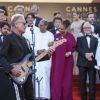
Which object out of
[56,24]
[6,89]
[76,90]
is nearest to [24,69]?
[6,89]

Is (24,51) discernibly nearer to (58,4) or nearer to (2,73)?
(2,73)

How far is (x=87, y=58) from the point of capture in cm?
691

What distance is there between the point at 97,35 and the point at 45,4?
13.8 ft

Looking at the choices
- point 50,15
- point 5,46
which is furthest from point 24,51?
point 50,15

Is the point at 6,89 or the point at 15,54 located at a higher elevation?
the point at 15,54

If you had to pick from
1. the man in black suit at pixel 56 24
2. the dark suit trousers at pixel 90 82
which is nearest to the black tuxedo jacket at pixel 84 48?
the dark suit trousers at pixel 90 82

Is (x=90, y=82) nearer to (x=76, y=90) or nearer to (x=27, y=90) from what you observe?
(x=76, y=90)

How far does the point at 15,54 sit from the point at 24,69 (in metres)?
0.23

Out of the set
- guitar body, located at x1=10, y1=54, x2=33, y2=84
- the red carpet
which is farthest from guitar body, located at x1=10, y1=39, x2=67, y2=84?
the red carpet

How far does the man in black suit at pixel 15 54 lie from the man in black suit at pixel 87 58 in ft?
6.34

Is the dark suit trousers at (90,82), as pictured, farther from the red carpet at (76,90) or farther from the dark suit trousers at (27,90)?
the dark suit trousers at (27,90)

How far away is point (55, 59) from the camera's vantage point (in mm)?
6969

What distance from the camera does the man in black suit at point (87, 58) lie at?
6.93m

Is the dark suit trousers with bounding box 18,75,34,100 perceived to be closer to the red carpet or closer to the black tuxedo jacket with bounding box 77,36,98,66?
the black tuxedo jacket with bounding box 77,36,98,66
